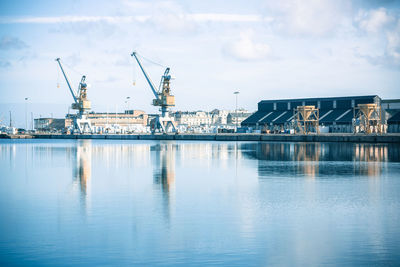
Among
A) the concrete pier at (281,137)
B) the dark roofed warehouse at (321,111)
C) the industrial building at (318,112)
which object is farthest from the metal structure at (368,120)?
the dark roofed warehouse at (321,111)

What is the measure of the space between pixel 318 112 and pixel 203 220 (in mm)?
86321

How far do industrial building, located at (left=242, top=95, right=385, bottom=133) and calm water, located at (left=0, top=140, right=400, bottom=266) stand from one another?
70161 millimetres

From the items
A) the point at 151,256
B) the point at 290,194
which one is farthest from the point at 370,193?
the point at 151,256

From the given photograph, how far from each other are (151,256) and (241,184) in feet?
43.6

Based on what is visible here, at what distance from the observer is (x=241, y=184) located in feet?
80.7

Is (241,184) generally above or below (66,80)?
below

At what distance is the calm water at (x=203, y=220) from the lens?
38.5ft

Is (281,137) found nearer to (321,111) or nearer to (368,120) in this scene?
(368,120)

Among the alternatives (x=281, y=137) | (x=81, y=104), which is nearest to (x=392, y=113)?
(x=281, y=137)

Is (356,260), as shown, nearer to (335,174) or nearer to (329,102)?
(335,174)

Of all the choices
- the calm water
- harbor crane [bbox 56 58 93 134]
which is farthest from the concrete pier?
the calm water

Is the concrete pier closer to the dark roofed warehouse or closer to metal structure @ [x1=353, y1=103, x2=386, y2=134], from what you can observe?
metal structure @ [x1=353, y1=103, x2=386, y2=134]

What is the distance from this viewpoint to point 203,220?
15.6 meters

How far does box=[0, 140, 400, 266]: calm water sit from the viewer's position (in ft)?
38.5
